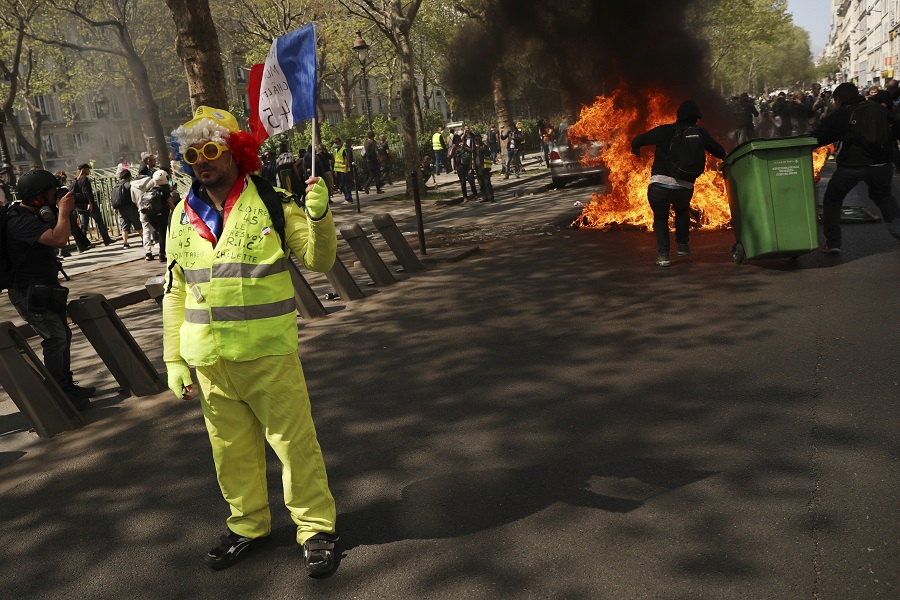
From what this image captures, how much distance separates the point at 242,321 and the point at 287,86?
3.21 m

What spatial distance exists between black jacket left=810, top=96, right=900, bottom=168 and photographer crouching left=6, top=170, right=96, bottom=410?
7349 millimetres

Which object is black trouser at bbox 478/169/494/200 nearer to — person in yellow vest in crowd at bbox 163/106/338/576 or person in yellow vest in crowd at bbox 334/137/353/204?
person in yellow vest in crowd at bbox 334/137/353/204

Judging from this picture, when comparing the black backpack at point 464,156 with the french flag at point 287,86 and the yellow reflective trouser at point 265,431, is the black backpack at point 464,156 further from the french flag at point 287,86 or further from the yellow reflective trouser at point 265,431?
the yellow reflective trouser at point 265,431

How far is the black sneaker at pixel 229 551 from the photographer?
363 cm

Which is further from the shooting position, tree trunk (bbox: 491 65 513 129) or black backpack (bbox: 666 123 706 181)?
tree trunk (bbox: 491 65 513 129)

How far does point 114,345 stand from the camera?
677cm

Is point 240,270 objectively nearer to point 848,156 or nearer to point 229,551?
point 229,551

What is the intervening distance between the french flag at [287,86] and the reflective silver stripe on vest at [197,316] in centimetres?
186

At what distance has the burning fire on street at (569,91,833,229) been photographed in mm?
11930

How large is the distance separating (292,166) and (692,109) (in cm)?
1117

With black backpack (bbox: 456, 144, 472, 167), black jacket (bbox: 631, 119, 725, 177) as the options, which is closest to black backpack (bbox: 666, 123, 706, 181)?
black jacket (bbox: 631, 119, 725, 177)

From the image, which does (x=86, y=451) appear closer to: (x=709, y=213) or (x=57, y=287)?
(x=57, y=287)

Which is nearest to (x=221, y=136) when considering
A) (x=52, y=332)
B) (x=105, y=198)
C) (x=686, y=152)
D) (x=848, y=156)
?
(x=52, y=332)

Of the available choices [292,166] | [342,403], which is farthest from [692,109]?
[292,166]
